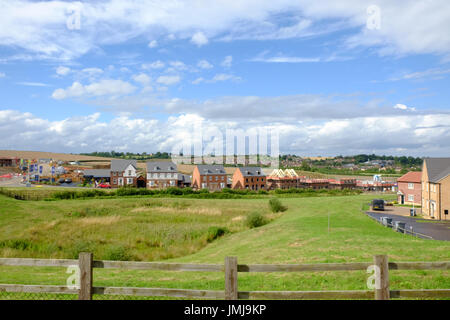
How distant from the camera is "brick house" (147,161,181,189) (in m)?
95.9

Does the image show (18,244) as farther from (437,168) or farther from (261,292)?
(437,168)

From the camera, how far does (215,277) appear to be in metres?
13.5

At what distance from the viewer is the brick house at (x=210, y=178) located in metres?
96.8

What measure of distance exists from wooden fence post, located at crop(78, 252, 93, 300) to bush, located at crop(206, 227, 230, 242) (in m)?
23.9

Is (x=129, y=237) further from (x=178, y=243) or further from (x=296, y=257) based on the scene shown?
(x=296, y=257)

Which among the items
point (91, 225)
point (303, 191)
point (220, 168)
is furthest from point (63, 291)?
point (220, 168)

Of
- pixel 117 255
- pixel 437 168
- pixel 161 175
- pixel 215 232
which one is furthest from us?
pixel 161 175

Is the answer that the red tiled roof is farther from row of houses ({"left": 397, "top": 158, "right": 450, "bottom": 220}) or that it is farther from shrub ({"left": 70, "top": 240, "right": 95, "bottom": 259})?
shrub ({"left": 70, "top": 240, "right": 95, "bottom": 259})

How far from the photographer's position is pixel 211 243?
98.4 feet

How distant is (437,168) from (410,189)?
13618mm

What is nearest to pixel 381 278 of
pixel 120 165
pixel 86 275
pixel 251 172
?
pixel 86 275

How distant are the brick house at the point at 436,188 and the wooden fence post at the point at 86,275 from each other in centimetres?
4834

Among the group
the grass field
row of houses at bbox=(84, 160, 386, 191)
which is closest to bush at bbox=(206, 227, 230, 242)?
the grass field
